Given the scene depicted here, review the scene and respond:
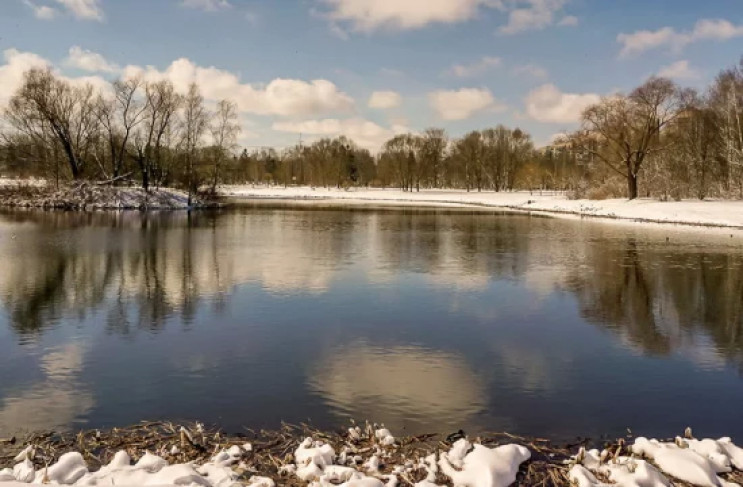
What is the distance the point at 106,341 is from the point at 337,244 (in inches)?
685

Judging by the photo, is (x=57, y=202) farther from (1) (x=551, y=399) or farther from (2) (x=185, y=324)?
(1) (x=551, y=399)

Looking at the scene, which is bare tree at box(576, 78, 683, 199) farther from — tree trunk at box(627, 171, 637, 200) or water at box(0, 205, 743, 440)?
water at box(0, 205, 743, 440)

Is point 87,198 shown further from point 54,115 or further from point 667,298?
point 667,298

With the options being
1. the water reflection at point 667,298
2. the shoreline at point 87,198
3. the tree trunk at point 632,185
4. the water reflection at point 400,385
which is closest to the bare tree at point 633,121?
the tree trunk at point 632,185

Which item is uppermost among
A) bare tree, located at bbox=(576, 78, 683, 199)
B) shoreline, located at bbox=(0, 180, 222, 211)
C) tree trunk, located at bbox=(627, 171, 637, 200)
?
bare tree, located at bbox=(576, 78, 683, 199)

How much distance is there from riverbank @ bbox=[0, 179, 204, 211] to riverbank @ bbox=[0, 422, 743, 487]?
2219 inches

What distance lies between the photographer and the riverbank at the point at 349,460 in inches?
225

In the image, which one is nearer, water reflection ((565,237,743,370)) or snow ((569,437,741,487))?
snow ((569,437,741,487))

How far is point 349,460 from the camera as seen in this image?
6227 mm

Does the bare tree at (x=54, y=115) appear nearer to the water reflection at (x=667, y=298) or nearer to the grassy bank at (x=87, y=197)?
the grassy bank at (x=87, y=197)

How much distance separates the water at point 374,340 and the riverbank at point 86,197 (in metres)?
37.2

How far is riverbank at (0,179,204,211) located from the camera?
57719 millimetres

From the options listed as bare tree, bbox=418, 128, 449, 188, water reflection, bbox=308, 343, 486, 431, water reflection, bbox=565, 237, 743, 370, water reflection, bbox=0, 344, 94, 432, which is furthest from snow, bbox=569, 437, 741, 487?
bare tree, bbox=418, 128, 449, 188

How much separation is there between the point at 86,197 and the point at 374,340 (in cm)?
5606
